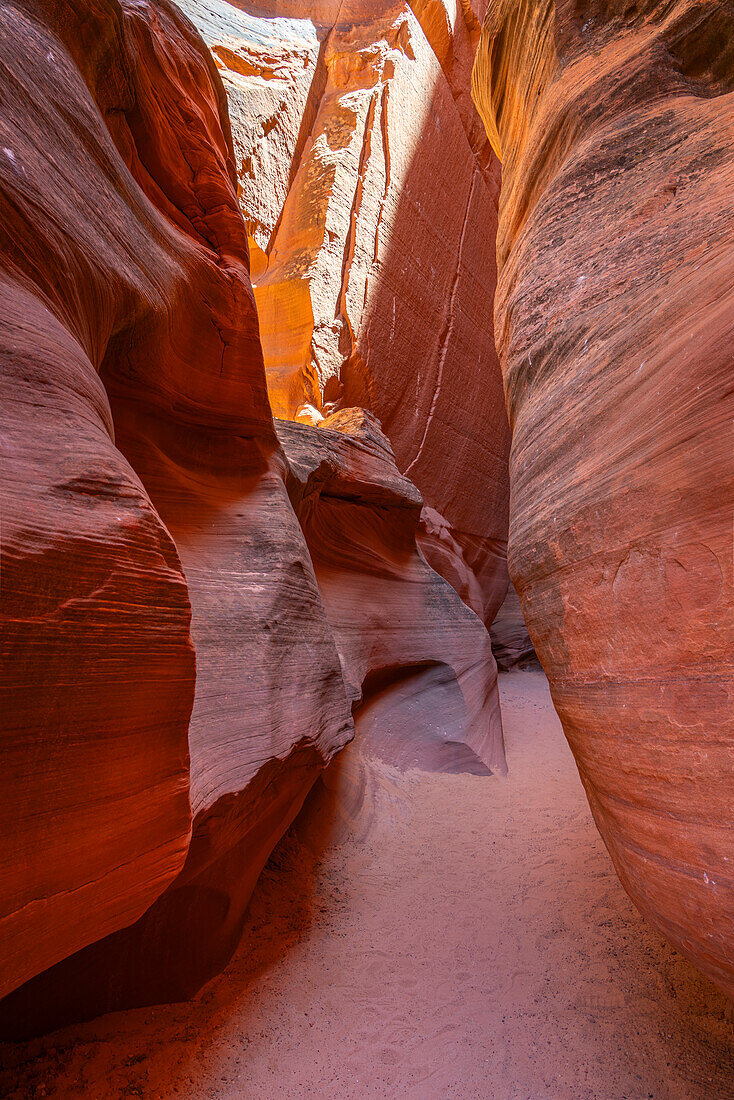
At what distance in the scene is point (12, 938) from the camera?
126 centimetres

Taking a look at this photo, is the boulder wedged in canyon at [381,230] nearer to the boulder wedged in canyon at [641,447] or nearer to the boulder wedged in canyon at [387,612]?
the boulder wedged in canyon at [387,612]

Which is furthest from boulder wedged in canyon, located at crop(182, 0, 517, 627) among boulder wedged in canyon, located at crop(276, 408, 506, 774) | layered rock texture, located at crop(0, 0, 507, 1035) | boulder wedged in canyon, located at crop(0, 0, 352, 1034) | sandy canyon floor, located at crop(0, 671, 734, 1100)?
sandy canyon floor, located at crop(0, 671, 734, 1100)

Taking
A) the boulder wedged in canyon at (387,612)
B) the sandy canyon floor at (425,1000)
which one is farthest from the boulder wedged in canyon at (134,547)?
the boulder wedged in canyon at (387,612)

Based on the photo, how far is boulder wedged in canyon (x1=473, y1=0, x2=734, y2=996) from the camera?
1.74 m

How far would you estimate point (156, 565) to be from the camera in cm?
152

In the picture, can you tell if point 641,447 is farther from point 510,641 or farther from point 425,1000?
point 510,641

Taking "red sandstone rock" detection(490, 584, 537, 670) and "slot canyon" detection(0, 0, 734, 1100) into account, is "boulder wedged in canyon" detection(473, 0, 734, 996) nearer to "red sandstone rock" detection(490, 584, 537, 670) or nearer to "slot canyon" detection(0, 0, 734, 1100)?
"slot canyon" detection(0, 0, 734, 1100)

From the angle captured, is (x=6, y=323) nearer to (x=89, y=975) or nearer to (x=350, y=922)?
(x=89, y=975)

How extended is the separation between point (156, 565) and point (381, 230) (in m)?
8.60

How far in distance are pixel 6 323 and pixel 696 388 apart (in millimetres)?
2101

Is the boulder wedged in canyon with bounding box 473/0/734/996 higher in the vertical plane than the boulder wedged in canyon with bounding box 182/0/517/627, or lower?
lower

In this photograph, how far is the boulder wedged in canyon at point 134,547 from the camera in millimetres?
1315

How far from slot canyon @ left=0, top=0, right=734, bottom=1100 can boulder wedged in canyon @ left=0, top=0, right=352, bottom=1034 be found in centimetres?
1

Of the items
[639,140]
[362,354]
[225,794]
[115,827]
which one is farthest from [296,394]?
[115,827]
